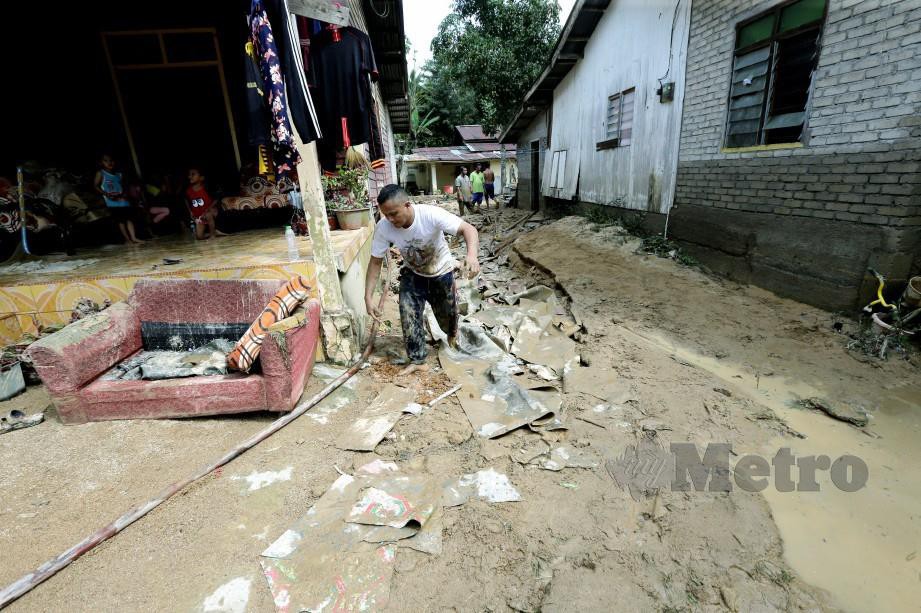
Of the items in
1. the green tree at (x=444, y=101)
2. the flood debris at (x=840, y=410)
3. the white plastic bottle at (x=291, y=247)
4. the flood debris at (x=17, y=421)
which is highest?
the green tree at (x=444, y=101)

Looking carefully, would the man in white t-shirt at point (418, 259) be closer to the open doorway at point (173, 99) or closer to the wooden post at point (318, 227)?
the wooden post at point (318, 227)

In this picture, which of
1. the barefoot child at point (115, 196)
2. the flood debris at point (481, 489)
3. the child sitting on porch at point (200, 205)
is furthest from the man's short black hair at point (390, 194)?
the barefoot child at point (115, 196)

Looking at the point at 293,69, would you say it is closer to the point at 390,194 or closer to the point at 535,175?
the point at 390,194

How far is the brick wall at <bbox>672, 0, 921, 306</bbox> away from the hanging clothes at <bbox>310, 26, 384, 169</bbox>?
495 centimetres

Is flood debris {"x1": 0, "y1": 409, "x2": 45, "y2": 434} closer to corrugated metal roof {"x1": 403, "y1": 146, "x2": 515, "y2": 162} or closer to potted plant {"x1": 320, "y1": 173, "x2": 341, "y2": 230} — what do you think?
potted plant {"x1": 320, "y1": 173, "x2": 341, "y2": 230}

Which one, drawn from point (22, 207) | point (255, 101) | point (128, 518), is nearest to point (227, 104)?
point (22, 207)

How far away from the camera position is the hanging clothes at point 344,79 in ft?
14.4

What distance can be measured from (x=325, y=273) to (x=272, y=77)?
173cm

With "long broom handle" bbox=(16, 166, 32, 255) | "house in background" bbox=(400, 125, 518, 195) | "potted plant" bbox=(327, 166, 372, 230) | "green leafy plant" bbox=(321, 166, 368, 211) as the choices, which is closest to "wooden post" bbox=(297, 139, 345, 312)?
"potted plant" bbox=(327, 166, 372, 230)

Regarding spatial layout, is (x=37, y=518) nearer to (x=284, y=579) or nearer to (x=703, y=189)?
(x=284, y=579)

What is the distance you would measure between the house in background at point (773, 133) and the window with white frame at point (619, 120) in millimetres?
46

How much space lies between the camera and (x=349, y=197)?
624cm

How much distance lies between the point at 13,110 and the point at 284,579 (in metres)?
7.06

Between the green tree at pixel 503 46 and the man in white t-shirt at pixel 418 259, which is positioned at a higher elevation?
the green tree at pixel 503 46
